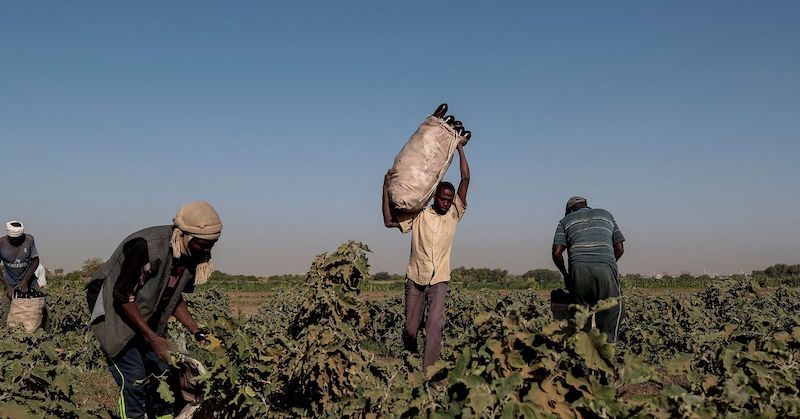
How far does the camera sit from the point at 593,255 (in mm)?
6305

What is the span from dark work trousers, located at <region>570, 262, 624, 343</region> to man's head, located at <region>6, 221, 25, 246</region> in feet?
23.1

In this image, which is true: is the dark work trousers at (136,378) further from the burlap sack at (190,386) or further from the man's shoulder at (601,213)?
the man's shoulder at (601,213)

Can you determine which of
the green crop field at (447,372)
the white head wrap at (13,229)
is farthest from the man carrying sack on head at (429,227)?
the white head wrap at (13,229)

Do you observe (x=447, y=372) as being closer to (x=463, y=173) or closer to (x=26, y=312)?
(x=463, y=173)

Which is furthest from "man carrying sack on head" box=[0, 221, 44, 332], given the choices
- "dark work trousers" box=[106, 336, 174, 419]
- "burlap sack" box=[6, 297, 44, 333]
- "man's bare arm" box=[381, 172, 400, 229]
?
"dark work trousers" box=[106, 336, 174, 419]

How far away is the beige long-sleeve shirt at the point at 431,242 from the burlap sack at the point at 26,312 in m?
5.81

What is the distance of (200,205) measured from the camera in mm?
3736

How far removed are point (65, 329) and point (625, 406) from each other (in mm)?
13247

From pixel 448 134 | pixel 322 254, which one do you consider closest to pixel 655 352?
pixel 448 134

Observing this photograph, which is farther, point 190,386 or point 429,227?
point 429,227

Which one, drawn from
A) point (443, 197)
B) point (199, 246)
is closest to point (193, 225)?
point (199, 246)

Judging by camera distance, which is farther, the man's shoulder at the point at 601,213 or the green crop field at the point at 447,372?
the man's shoulder at the point at 601,213

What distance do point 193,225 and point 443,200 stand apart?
107 inches

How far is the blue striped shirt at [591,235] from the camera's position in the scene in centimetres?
631
